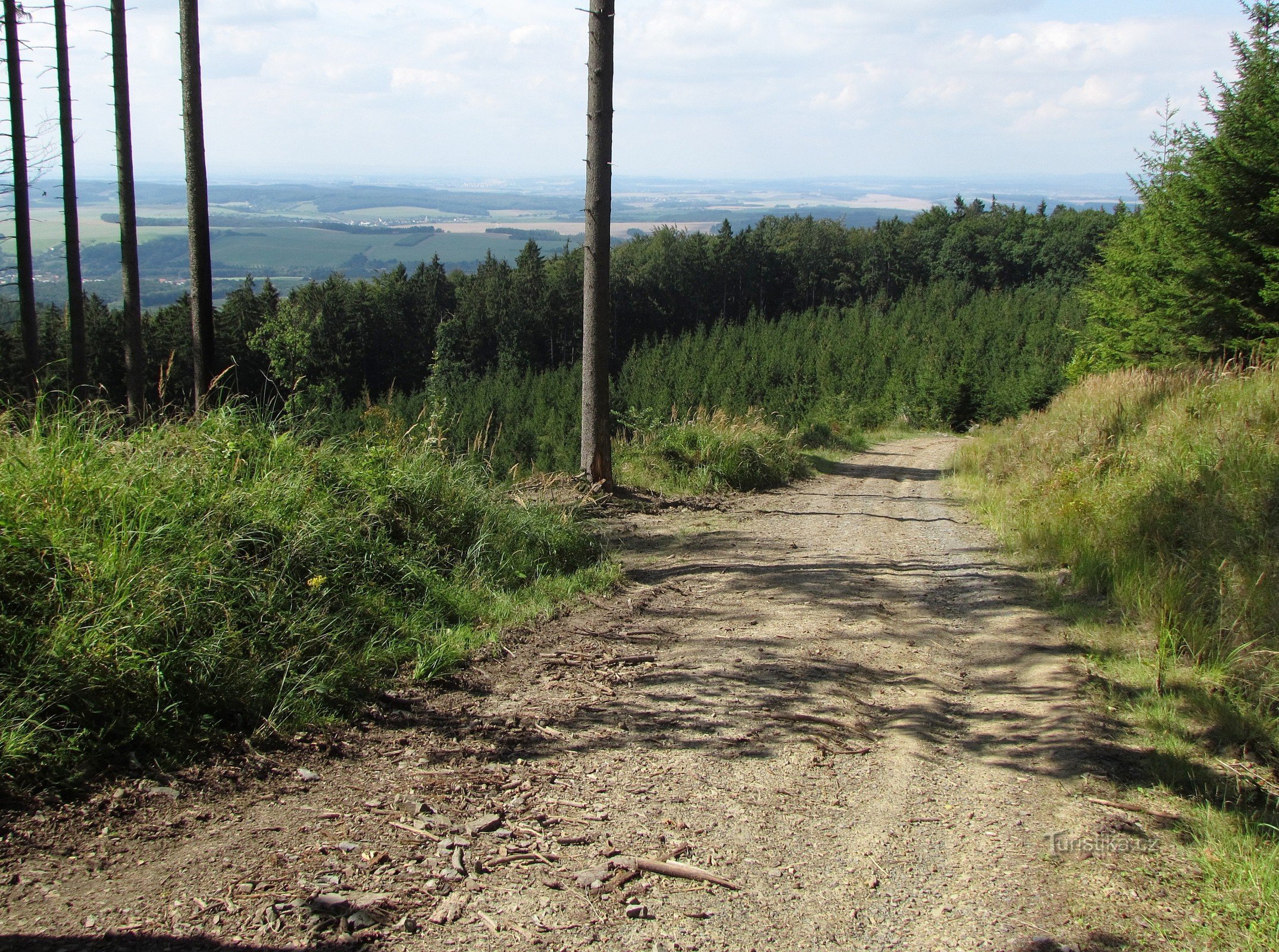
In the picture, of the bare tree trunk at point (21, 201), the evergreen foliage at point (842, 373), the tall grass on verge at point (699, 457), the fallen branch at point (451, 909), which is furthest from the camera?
the evergreen foliage at point (842, 373)

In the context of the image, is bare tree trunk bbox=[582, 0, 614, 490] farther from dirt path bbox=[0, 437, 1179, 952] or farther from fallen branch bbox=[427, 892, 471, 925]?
fallen branch bbox=[427, 892, 471, 925]

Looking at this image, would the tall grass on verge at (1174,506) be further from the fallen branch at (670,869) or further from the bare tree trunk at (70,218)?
the bare tree trunk at (70,218)

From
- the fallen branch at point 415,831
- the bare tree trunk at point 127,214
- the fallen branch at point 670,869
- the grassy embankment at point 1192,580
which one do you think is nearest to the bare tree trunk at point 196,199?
the bare tree trunk at point 127,214

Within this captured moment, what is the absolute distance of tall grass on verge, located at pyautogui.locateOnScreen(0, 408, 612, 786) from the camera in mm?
3049

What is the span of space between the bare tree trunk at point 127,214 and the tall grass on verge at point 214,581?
8104 millimetres

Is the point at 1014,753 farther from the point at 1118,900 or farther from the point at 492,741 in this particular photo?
the point at 492,741

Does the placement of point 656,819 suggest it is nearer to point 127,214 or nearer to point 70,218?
point 127,214

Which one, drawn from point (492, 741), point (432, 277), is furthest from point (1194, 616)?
point (432, 277)

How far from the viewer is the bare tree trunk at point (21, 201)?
1446cm

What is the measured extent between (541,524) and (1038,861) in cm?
411

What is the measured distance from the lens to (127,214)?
43.8 feet

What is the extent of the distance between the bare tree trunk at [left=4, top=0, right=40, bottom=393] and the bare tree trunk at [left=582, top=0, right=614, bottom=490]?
11376 mm

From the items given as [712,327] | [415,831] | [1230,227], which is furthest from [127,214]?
[712,327]

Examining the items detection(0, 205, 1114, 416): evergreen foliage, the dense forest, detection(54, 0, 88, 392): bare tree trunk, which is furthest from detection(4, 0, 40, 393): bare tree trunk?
detection(0, 205, 1114, 416): evergreen foliage
